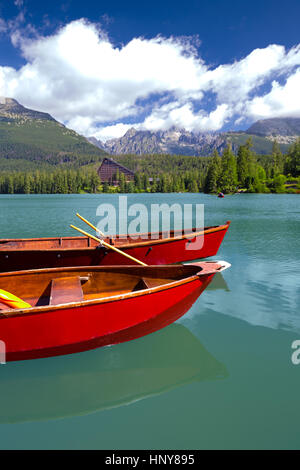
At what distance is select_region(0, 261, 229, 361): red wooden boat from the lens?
18.8 feet

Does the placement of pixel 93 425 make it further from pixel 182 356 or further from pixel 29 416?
pixel 182 356

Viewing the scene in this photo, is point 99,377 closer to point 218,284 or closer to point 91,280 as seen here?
point 91,280

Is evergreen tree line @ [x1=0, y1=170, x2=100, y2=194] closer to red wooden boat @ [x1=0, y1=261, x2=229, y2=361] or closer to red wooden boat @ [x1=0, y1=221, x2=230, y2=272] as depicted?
red wooden boat @ [x1=0, y1=221, x2=230, y2=272]

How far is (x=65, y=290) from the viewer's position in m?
7.35

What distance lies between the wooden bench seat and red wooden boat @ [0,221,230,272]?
14.8 feet

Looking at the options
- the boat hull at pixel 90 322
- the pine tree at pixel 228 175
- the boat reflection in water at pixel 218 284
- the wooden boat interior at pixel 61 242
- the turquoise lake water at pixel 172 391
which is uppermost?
the pine tree at pixel 228 175

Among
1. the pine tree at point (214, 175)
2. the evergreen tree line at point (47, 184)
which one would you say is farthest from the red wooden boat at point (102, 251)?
the evergreen tree line at point (47, 184)

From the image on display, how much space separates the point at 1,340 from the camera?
572 centimetres

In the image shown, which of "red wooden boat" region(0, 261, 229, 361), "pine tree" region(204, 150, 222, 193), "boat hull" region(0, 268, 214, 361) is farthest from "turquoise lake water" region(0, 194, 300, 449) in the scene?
"pine tree" region(204, 150, 222, 193)

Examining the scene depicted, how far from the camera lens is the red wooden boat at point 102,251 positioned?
12.3m

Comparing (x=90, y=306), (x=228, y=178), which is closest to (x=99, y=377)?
(x=90, y=306)

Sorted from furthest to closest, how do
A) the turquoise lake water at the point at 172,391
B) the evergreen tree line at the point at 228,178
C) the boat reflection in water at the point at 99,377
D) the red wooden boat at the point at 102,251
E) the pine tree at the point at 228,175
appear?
the pine tree at the point at 228,175
the evergreen tree line at the point at 228,178
the red wooden boat at the point at 102,251
the boat reflection in water at the point at 99,377
the turquoise lake water at the point at 172,391

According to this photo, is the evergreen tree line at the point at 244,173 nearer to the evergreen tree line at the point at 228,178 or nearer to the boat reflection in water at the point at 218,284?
the evergreen tree line at the point at 228,178
